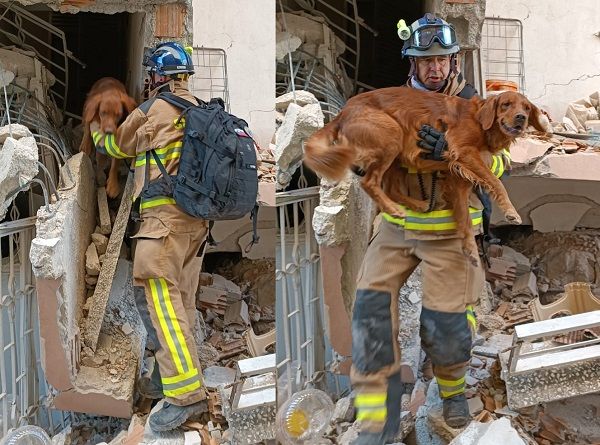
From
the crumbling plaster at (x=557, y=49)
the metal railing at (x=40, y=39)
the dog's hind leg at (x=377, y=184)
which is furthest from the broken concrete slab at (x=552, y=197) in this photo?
the metal railing at (x=40, y=39)

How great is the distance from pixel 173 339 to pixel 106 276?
15.5 inches

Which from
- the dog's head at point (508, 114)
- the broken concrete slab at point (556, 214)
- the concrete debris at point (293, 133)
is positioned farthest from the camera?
the broken concrete slab at point (556, 214)

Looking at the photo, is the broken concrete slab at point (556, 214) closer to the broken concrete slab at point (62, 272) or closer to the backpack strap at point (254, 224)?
the backpack strap at point (254, 224)

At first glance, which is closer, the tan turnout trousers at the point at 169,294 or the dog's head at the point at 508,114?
the dog's head at the point at 508,114

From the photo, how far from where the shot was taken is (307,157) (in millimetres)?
2117

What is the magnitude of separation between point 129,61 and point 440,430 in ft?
6.45

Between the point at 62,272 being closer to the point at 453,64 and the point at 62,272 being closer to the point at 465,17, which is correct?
the point at 453,64

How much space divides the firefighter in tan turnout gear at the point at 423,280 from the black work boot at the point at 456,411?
0.58 feet

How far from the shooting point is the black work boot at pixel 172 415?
259 cm

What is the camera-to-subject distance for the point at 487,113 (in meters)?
2.10

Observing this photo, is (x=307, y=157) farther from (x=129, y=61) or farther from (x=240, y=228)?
(x=129, y=61)

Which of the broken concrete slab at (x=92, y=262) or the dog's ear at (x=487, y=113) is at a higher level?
the dog's ear at (x=487, y=113)

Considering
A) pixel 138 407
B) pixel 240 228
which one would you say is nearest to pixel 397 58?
pixel 240 228

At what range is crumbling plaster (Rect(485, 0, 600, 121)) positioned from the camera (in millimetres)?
2811
